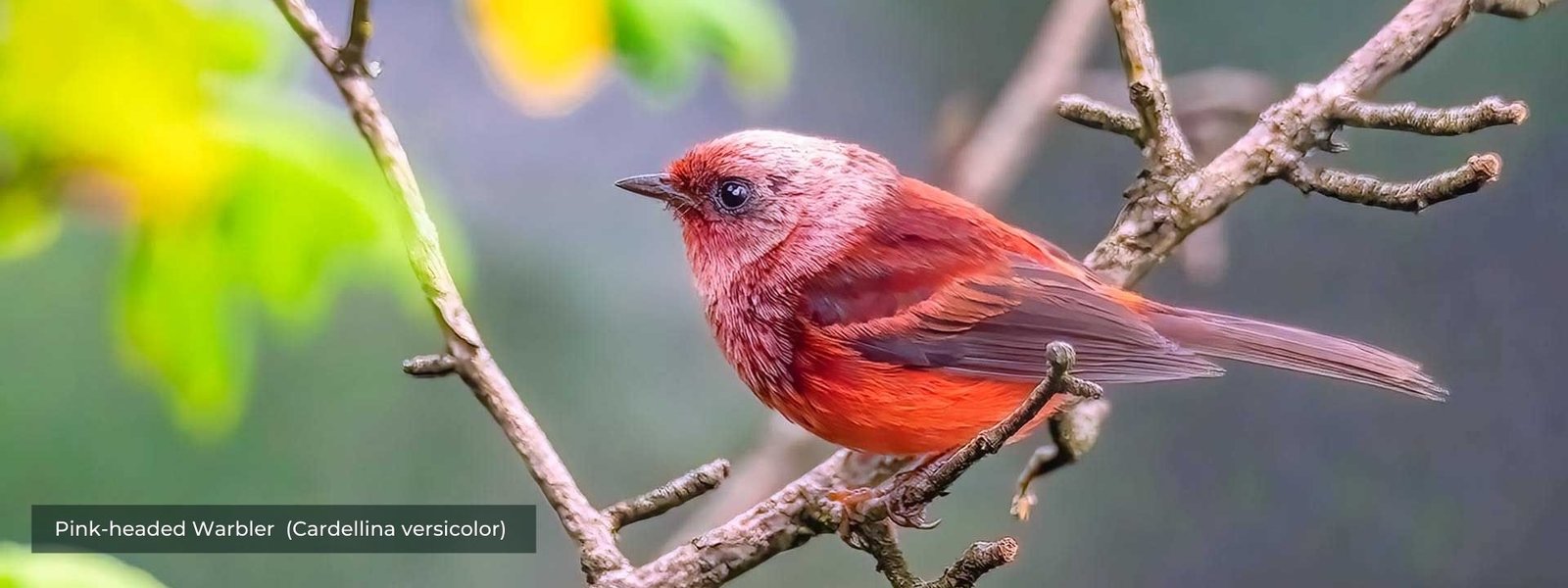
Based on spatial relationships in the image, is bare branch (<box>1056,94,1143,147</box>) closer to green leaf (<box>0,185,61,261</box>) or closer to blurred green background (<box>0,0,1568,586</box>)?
blurred green background (<box>0,0,1568,586</box>)

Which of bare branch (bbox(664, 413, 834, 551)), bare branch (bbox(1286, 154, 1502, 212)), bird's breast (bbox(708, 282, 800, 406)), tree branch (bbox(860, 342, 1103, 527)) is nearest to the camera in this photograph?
tree branch (bbox(860, 342, 1103, 527))

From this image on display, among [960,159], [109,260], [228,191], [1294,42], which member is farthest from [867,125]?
[109,260]

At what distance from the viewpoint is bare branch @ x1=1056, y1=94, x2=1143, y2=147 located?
1.19 m

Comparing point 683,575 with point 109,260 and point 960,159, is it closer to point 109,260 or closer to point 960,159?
point 960,159

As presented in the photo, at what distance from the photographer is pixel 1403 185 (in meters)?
1.06

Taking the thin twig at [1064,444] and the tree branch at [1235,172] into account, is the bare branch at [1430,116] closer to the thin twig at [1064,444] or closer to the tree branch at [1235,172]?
the tree branch at [1235,172]

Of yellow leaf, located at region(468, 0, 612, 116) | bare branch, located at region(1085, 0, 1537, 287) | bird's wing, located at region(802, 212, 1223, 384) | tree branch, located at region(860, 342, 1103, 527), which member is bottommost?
tree branch, located at region(860, 342, 1103, 527)

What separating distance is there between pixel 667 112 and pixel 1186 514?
762mm

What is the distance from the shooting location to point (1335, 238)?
1.41m

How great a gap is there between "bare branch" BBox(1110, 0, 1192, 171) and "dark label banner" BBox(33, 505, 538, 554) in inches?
30.4

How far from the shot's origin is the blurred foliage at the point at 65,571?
122 cm

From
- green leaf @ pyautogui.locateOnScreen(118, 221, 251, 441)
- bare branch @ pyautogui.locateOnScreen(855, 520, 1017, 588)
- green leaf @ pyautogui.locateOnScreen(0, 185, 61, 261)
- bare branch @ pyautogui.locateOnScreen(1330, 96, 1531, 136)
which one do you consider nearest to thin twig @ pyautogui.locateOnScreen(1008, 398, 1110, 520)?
bare branch @ pyautogui.locateOnScreen(855, 520, 1017, 588)

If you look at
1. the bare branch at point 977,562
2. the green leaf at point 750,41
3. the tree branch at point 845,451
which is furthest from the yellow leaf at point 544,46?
the bare branch at point 977,562

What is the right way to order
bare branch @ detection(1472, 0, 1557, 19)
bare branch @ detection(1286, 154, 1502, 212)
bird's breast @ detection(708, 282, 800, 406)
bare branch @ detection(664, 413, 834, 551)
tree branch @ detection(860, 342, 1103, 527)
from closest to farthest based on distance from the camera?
tree branch @ detection(860, 342, 1103, 527) < bare branch @ detection(1286, 154, 1502, 212) < bird's breast @ detection(708, 282, 800, 406) < bare branch @ detection(1472, 0, 1557, 19) < bare branch @ detection(664, 413, 834, 551)
